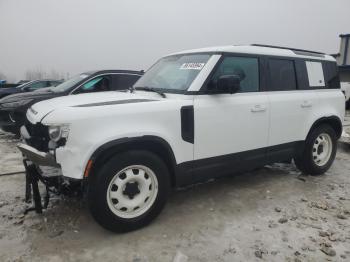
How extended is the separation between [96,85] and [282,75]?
4068 millimetres

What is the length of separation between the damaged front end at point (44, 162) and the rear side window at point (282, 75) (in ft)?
9.05

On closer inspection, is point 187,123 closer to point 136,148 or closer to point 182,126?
point 182,126

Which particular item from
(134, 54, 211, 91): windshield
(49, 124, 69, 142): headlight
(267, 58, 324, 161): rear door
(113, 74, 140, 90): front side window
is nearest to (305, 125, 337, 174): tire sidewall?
(267, 58, 324, 161): rear door

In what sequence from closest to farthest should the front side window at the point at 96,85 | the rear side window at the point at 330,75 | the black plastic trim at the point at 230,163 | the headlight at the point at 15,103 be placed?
the black plastic trim at the point at 230,163, the rear side window at the point at 330,75, the headlight at the point at 15,103, the front side window at the point at 96,85

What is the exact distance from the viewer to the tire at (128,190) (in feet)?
9.67

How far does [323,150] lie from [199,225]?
2.88m

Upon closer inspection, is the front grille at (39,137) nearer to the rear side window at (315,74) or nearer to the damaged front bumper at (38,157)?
the damaged front bumper at (38,157)

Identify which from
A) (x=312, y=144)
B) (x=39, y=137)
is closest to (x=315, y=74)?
(x=312, y=144)

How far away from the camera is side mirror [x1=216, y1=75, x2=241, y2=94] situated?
3.40 meters

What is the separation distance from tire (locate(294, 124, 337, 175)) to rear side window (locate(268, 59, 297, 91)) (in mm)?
904

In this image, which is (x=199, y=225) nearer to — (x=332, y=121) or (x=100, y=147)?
(x=100, y=147)

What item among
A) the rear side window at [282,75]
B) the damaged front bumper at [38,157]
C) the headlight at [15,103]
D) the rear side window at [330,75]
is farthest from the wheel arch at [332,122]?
the headlight at [15,103]

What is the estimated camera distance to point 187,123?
340 cm

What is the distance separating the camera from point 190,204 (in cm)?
395
